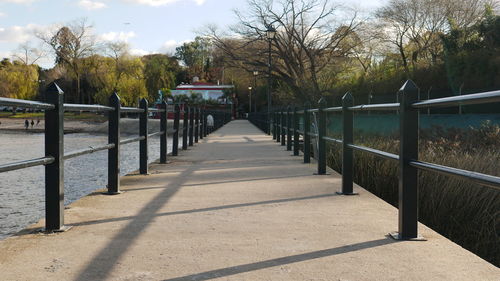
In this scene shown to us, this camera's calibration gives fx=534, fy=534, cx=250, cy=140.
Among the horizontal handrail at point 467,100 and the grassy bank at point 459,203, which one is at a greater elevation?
the horizontal handrail at point 467,100

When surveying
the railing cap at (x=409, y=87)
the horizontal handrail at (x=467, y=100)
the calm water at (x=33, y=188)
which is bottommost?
the calm water at (x=33, y=188)

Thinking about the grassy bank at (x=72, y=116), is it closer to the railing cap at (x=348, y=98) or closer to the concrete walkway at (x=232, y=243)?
the railing cap at (x=348, y=98)

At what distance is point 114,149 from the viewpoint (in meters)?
5.88

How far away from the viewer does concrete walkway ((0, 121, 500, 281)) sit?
303 cm

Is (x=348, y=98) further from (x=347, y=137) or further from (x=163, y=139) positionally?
(x=163, y=139)

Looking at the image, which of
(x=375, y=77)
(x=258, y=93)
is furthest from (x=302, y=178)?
(x=258, y=93)

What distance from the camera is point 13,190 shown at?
9594mm

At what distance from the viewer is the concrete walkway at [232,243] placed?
3.03 meters

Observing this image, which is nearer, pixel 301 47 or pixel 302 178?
pixel 302 178

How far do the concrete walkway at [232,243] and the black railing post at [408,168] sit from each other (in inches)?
5.8

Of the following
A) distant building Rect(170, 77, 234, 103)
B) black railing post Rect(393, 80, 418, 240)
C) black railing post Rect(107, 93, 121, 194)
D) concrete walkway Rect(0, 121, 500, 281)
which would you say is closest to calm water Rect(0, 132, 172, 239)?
black railing post Rect(107, 93, 121, 194)

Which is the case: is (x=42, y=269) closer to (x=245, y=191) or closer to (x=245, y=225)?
(x=245, y=225)

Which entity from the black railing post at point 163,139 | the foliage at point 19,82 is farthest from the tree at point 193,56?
the black railing post at point 163,139

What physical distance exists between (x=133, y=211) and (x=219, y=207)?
0.80m
